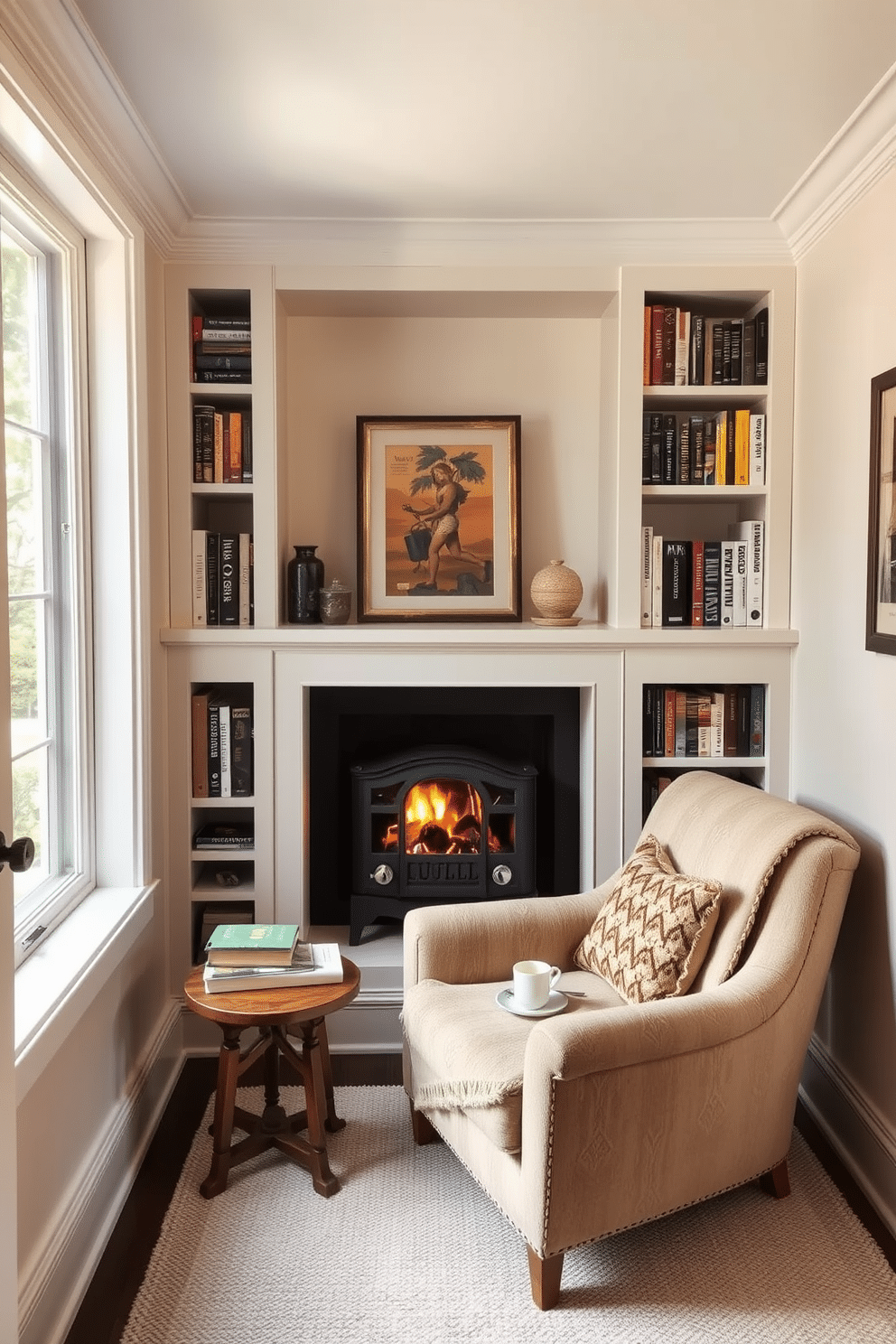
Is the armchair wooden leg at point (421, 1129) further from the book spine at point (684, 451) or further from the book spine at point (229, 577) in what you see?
the book spine at point (684, 451)

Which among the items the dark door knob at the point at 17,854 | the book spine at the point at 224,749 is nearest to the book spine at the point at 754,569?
the book spine at the point at 224,749

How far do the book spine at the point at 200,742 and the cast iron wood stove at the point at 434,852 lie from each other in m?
0.48

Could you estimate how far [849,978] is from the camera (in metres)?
2.66

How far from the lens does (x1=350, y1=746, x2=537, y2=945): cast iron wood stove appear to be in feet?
10.9

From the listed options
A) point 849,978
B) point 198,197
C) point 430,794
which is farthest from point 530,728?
point 198,197

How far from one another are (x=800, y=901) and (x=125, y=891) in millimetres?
1673

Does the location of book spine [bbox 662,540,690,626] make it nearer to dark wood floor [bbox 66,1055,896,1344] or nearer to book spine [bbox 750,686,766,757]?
book spine [bbox 750,686,766,757]

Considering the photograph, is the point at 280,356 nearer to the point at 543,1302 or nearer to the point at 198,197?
the point at 198,197

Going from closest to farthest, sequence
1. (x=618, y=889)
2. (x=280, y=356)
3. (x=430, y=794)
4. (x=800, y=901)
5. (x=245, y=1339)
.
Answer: (x=245, y=1339), (x=800, y=901), (x=618, y=889), (x=280, y=356), (x=430, y=794)

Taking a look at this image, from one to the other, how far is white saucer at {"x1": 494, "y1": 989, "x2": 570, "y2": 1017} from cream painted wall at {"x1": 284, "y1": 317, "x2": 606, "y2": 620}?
1.39m

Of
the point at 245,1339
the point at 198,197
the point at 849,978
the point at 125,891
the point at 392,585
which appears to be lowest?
the point at 245,1339

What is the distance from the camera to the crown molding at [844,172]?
2.26 metres

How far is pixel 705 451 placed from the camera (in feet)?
10.3

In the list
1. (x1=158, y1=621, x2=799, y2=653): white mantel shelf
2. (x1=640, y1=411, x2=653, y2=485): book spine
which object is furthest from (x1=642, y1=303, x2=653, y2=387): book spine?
(x1=158, y1=621, x2=799, y2=653): white mantel shelf
